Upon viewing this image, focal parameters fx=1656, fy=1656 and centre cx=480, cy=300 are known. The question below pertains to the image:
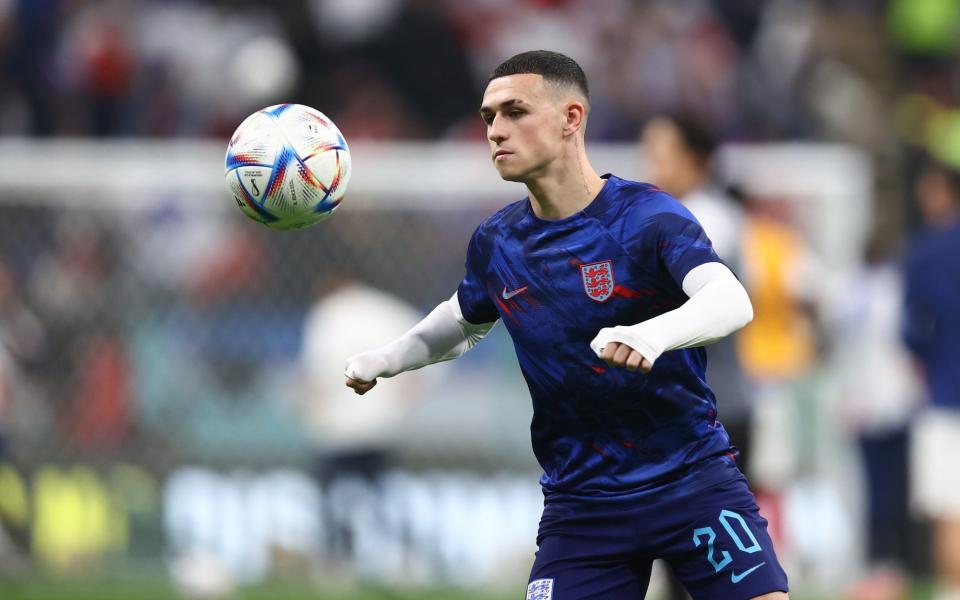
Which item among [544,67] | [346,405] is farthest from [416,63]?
[544,67]

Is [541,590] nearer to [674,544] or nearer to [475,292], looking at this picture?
[674,544]

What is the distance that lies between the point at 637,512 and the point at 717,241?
2.58m

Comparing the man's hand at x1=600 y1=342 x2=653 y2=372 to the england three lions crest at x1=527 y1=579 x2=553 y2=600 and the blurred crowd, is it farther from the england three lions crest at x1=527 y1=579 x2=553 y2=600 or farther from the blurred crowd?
the blurred crowd

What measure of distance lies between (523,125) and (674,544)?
4.40 feet

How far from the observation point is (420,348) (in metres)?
5.40

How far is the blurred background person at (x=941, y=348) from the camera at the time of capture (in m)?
9.15

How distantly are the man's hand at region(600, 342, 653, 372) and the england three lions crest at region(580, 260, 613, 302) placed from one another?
2.03 ft

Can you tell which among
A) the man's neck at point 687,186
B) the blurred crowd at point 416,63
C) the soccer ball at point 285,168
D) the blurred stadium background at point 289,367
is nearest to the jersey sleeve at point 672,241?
the soccer ball at point 285,168

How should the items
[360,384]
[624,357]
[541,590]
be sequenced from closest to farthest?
[624,357] < [541,590] < [360,384]

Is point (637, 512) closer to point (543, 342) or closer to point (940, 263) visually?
point (543, 342)

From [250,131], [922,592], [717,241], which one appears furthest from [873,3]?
[250,131]

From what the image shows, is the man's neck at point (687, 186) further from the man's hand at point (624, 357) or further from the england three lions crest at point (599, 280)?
the man's hand at point (624, 357)

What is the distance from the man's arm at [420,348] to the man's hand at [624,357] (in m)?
1.19

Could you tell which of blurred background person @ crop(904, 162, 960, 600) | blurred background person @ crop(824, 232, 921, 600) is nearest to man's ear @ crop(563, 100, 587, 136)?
blurred background person @ crop(904, 162, 960, 600)
